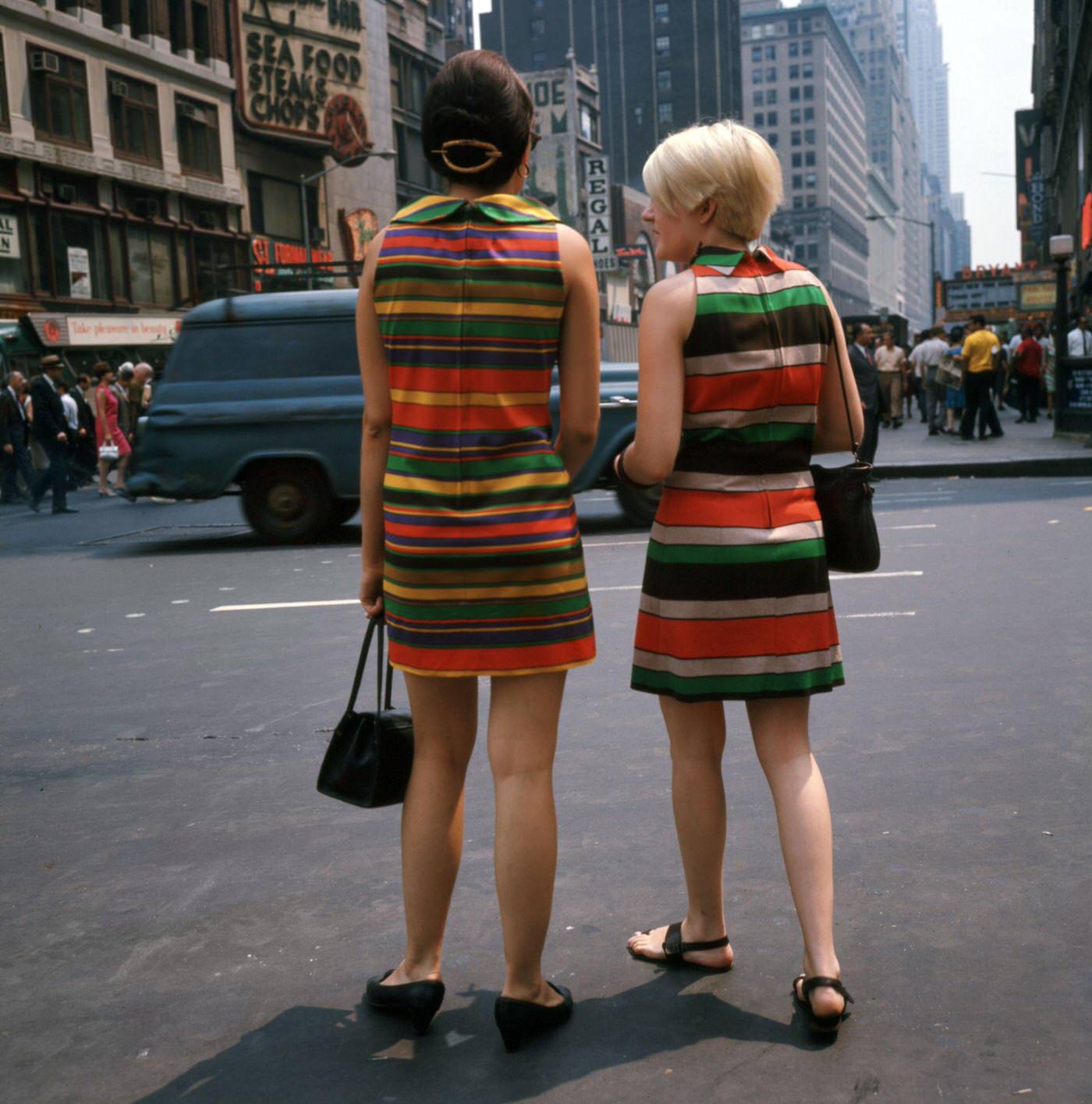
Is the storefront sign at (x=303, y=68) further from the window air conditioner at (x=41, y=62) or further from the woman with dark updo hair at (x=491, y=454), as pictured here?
the woman with dark updo hair at (x=491, y=454)

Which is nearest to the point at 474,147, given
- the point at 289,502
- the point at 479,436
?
the point at 479,436

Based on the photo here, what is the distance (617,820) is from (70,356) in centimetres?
3089

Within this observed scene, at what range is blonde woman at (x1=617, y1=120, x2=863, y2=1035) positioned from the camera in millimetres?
2721

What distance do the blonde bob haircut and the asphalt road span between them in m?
1.63

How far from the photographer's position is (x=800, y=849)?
2793mm

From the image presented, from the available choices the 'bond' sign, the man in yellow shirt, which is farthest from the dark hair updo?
the 'bond' sign

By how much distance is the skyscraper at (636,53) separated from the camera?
126 m

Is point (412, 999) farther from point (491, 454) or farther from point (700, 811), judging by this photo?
point (491, 454)

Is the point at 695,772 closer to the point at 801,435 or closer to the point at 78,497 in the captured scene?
the point at 801,435

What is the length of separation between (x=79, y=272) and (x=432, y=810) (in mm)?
34610

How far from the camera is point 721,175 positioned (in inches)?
108

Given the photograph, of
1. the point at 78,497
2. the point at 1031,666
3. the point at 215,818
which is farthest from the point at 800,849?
the point at 78,497

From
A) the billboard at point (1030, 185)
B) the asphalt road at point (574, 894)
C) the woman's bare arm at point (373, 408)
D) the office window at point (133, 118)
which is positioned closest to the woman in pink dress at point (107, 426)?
the asphalt road at point (574, 894)

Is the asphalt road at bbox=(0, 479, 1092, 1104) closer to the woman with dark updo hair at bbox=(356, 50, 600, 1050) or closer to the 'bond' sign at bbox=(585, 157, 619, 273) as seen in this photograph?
the woman with dark updo hair at bbox=(356, 50, 600, 1050)
